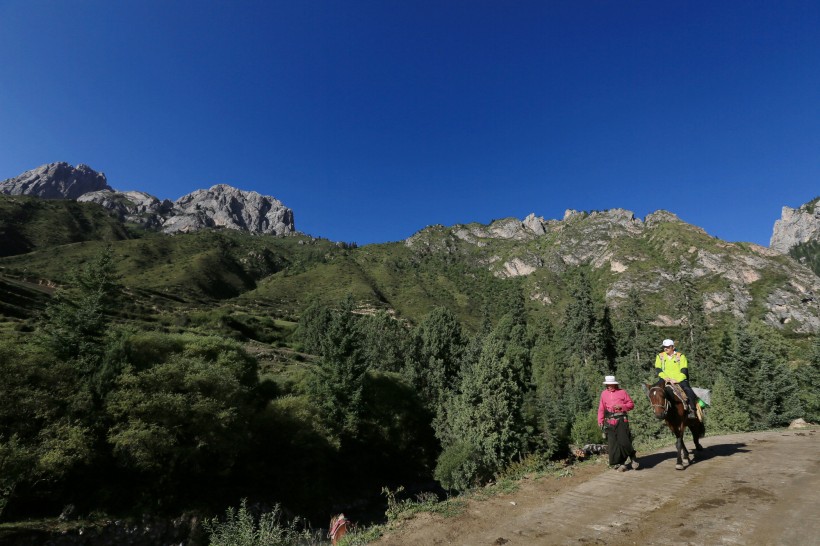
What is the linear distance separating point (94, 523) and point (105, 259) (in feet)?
69.0

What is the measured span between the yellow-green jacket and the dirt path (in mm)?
2256

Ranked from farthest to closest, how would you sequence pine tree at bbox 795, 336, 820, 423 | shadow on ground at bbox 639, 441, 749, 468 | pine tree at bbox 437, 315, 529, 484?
pine tree at bbox 795, 336, 820, 423 < pine tree at bbox 437, 315, 529, 484 < shadow on ground at bbox 639, 441, 749, 468

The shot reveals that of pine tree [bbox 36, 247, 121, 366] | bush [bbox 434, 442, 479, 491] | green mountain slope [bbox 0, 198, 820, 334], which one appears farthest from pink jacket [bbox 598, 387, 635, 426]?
green mountain slope [bbox 0, 198, 820, 334]

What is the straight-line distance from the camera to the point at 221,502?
27438 mm

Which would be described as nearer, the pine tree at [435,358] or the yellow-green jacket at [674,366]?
the yellow-green jacket at [674,366]

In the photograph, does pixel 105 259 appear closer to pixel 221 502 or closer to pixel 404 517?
pixel 221 502

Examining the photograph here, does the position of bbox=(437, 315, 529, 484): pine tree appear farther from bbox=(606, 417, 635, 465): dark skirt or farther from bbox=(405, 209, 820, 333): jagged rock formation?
bbox=(405, 209, 820, 333): jagged rock formation

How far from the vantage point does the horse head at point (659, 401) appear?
9.26m

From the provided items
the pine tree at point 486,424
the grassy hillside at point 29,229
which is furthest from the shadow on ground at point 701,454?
A: the grassy hillside at point 29,229

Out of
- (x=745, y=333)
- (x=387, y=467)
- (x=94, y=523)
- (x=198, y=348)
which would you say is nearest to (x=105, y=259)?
(x=198, y=348)

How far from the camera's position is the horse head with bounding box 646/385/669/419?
30.4 feet

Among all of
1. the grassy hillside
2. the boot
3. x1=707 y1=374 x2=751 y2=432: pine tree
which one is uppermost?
the grassy hillside

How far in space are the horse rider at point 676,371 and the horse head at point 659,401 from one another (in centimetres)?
40

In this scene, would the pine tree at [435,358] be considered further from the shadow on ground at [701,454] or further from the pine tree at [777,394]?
the shadow on ground at [701,454]
